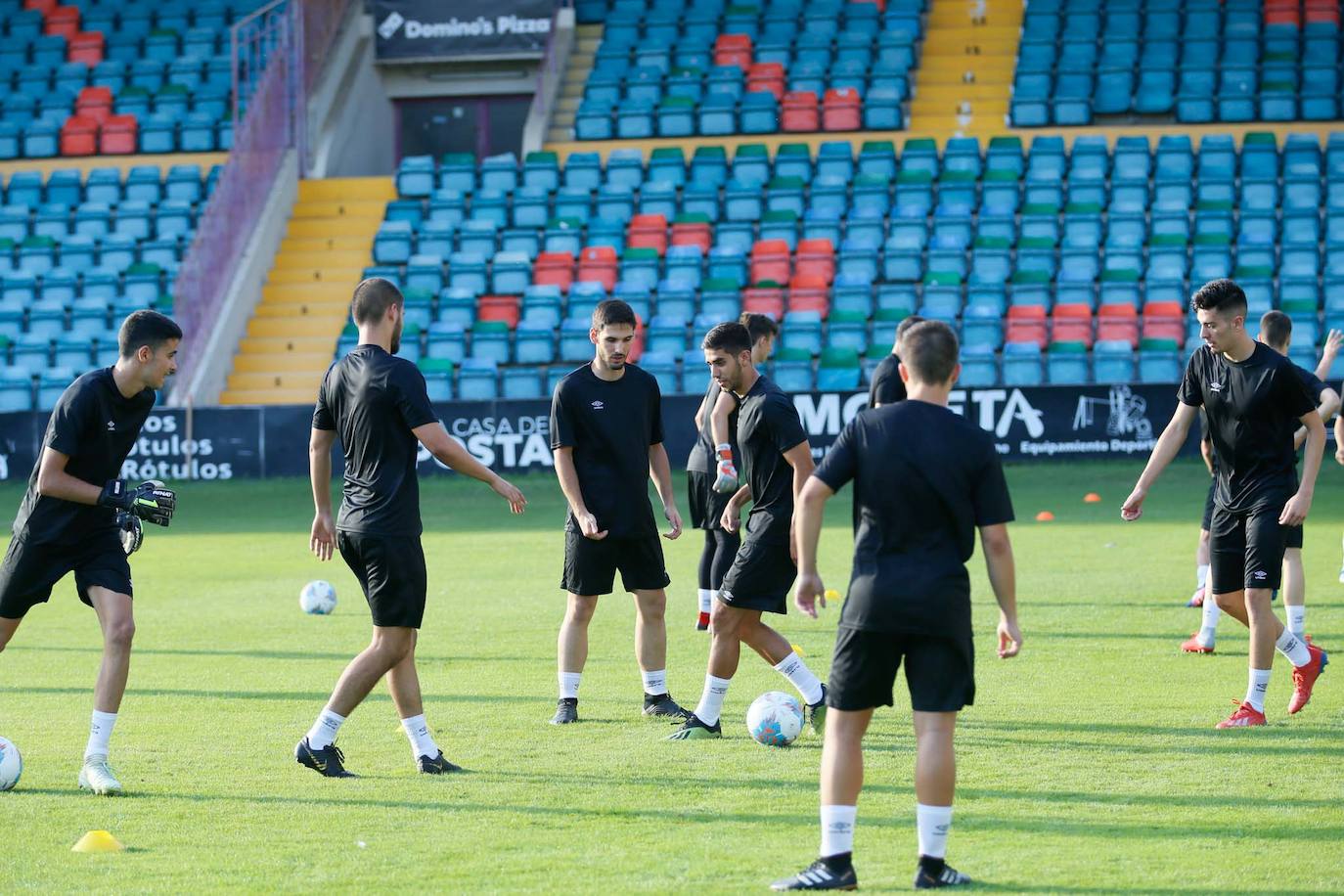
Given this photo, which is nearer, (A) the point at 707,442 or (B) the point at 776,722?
(B) the point at 776,722

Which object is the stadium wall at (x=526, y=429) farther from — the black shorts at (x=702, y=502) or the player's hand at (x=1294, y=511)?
the player's hand at (x=1294, y=511)

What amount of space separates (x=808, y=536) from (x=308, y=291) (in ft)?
80.7

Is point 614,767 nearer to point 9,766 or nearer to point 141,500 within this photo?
point 141,500

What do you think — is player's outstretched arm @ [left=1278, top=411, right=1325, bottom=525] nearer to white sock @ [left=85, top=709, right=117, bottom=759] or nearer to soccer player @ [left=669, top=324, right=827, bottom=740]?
soccer player @ [left=669, top=324, right=827, bottom=740]

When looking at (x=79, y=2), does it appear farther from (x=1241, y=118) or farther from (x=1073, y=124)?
(x=1241, y=118)

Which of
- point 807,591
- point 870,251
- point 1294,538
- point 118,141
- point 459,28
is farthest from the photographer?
point 459,28

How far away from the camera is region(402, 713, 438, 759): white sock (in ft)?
25.0

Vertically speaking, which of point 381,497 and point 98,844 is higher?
point 381,497

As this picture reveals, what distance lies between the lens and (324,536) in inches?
302

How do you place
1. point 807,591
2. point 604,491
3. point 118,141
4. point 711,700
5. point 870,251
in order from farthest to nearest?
point 118,141 → point 870,251 → point 604,491 → point 711,700 → point 807,591

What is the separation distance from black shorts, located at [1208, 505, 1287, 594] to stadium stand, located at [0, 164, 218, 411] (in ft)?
68.2

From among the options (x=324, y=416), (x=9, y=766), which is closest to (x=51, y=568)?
(x=9, y=766)

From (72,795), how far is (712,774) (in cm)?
271

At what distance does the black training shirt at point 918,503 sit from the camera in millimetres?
5543
